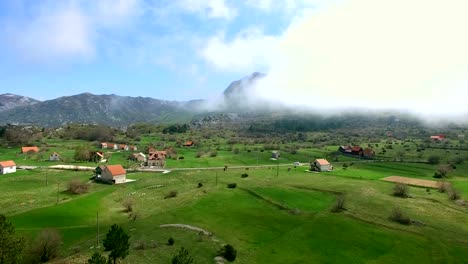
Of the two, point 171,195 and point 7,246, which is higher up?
point 7,246

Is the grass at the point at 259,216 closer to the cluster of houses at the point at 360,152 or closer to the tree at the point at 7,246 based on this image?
the tree at the point at 7,246

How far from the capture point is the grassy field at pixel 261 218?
45.8 meters

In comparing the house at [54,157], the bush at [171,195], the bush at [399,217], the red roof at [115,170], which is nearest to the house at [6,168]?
the house at [54,157]

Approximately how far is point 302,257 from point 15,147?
170754 mm

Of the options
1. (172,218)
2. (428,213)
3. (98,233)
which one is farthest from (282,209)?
(98,233)

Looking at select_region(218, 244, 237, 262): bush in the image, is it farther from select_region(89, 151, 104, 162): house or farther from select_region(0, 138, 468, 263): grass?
select_region(89, 151, 104, 162): house

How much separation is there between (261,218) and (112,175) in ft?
169

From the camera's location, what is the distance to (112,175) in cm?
9812

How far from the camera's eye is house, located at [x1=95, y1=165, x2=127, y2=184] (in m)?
98.3

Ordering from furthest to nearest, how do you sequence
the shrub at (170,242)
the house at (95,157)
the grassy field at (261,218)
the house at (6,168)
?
the house at (95,157)
the house at (6,168)
the grassy field at (261,218)
the shrub at (170,242)

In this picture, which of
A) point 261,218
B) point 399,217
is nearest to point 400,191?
point 399,217

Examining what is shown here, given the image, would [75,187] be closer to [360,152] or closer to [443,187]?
[443,187]

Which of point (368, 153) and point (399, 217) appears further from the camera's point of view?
point (368, 153)

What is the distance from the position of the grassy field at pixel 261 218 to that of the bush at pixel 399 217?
4.05ft
